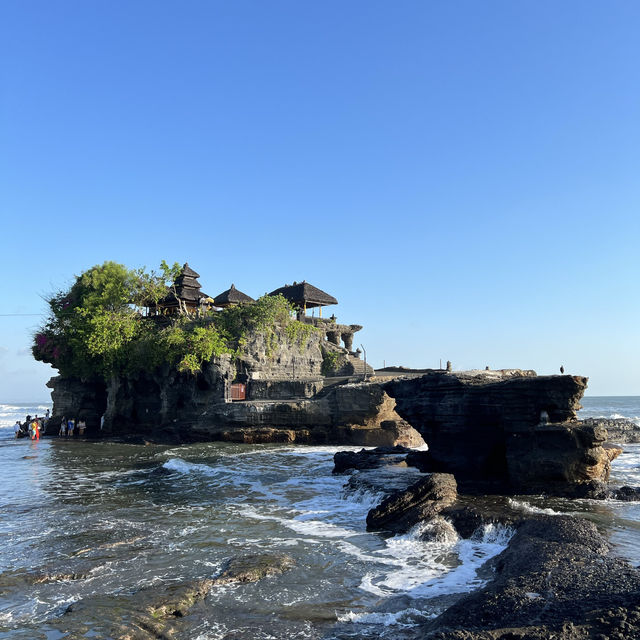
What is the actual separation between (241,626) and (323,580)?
6.94 ft

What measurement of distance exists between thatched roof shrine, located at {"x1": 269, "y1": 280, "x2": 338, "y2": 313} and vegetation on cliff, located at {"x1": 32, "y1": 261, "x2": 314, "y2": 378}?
12.3ft

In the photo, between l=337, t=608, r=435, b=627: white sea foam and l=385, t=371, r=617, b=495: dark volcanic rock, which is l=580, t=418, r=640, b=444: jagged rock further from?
l=337, t=608, r=435, b=627: white sea foam

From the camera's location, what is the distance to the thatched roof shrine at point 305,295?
43.0 meters

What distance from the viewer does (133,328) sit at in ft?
116

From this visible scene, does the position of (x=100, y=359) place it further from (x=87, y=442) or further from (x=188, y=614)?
(x=188, y=614)

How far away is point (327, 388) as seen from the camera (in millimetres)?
33250

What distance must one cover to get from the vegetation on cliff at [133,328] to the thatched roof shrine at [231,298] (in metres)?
4.33

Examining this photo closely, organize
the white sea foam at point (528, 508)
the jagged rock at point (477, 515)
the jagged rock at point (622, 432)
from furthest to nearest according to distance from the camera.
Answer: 1. the jagged rock at point (622, 432)
2. the white sea foam at point (528, 508)
3. the jagged rock at point (477, 515)

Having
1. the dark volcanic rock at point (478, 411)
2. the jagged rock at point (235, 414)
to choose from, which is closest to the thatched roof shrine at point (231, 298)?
the jagged rock at point (235, 414)

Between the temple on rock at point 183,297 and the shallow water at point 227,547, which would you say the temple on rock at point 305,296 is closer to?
the temple on rock at point 183,297

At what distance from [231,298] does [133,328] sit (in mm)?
9171

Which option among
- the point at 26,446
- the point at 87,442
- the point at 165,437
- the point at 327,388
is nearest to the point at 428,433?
the point at 327,388

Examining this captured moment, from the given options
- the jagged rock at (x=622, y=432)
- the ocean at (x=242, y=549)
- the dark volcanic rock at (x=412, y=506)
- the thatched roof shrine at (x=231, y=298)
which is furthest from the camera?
the thatched roof shrine at (x=231, y=298)

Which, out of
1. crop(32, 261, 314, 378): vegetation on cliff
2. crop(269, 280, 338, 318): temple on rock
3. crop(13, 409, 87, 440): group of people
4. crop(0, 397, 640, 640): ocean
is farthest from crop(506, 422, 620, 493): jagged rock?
crop(13, 409, 87, 440): group of people
